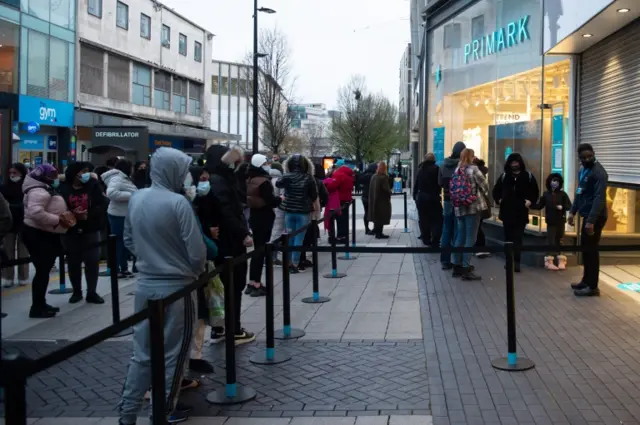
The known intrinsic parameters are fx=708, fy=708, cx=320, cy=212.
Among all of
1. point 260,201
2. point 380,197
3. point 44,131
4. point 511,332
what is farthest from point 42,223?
point 44,131

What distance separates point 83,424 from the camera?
484cm

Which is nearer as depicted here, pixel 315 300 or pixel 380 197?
pixel 315 300

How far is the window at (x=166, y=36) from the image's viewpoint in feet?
143

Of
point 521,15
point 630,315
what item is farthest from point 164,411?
point 521,15

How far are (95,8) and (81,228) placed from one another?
29125 mm

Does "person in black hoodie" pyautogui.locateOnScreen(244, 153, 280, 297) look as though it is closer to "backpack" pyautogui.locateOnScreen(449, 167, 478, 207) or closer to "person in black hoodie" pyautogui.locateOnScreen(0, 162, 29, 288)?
"backpack" pyautogui.locateOnScreen(449, 167, 478, 207)

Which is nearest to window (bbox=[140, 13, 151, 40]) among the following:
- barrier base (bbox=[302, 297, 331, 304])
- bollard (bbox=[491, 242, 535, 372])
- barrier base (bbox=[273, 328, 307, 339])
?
barrier base (bbox=[302, 297, 331, 304])

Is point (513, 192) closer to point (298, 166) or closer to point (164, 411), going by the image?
point (298, 166)

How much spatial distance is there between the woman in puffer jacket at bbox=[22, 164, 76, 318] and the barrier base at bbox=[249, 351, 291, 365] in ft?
9.50

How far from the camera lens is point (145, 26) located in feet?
135

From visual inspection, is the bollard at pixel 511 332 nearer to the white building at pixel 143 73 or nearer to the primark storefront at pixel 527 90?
the primark storefront at pixel 527 90

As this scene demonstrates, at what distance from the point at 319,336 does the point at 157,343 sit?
356 cm

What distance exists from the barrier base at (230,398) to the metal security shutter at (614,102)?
6.86 metres

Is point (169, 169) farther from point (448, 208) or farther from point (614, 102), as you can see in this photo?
point (614, 102)
